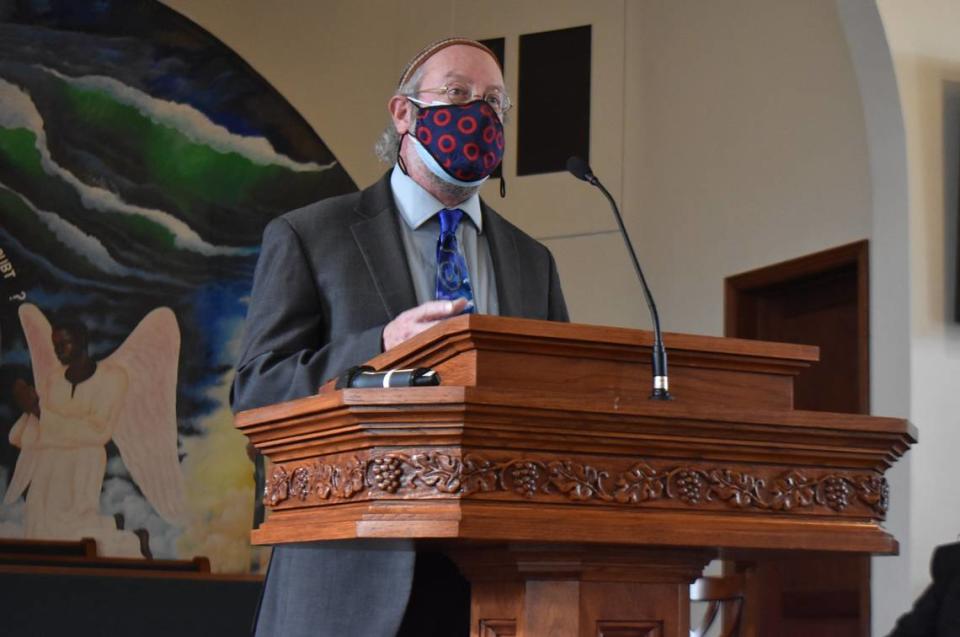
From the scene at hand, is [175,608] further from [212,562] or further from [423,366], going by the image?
[423,366]

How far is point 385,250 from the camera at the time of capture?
2.79 metres

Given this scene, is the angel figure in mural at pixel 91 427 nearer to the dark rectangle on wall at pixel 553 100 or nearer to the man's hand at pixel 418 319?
the dark rectangle on wall at pixel 553 100

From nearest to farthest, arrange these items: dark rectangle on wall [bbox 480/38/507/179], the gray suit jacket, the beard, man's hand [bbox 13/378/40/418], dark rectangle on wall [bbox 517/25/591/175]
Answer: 1. the gray suit jacket
2. the beard
3. man's hand [bbox 13/378/40/418]
4. dark rectangle on wall [bbox 517/25/591/175]
5. dark rectangle on wall [bbox 480/38/507/179]

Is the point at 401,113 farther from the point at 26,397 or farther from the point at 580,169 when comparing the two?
the point at 26,397

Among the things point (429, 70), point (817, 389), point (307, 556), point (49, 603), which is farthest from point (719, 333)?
point (307, 556)

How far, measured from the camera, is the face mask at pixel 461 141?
109 inches

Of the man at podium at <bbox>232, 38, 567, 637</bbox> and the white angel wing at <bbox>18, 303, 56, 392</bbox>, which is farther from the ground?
the white angel wing at <bbox>18, 303, 56, 392</bbox>

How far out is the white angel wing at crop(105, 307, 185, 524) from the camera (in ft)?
25.6

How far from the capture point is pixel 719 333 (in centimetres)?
739

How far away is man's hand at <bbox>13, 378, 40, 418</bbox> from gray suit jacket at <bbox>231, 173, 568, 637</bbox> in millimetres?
5007

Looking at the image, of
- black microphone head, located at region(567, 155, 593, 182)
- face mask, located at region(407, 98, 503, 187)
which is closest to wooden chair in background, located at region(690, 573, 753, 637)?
face mask, located at region(407, 98, 503, 187)

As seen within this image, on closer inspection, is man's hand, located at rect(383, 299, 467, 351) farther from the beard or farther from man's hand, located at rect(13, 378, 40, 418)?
man's hand, located at rect(13, 378, 40, 418)

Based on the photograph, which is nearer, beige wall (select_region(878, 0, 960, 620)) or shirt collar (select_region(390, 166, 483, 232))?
shirt collar (select_region(390, 166, 483, 232))

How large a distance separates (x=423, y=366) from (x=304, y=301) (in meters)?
0.69
